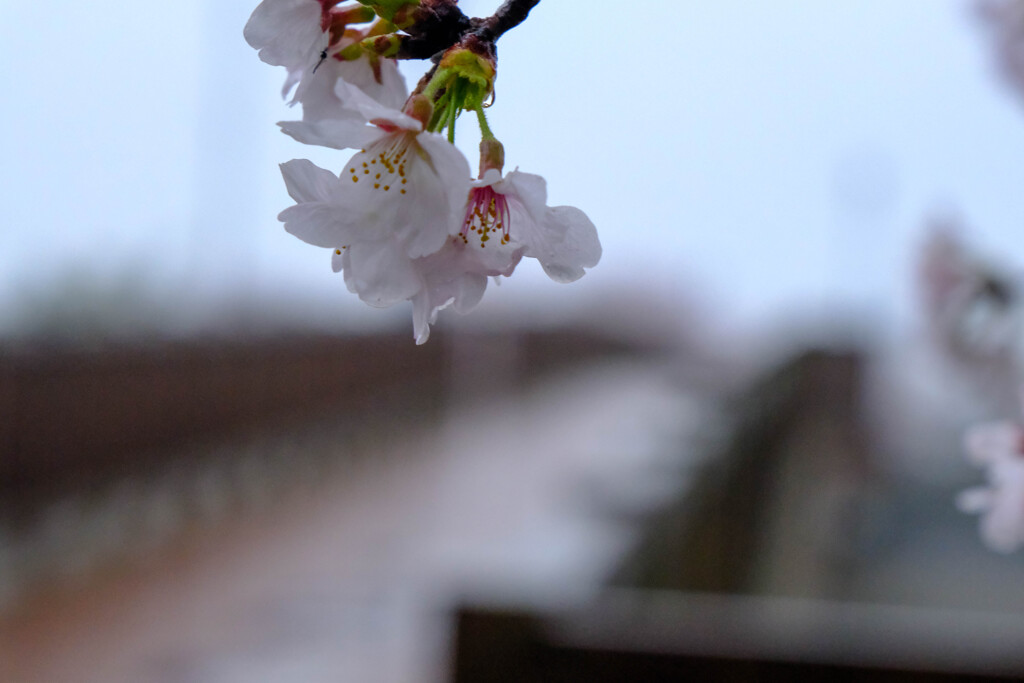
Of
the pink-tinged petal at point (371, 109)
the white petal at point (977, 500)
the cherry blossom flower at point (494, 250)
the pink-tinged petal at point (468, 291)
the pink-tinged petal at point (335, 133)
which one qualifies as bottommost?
the white petal at point (977, 500)

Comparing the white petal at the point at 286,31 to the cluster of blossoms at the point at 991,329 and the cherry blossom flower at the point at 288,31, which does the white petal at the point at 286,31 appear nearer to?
the cherry blossom flower at the point at 288,31

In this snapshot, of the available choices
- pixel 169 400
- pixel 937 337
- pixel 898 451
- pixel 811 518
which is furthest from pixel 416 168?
pixel 898 451

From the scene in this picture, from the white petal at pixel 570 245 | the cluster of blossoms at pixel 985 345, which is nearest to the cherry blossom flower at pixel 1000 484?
the cluster of blossoms at pixel 985 345

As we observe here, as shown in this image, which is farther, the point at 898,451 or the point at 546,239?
the point at 898,451

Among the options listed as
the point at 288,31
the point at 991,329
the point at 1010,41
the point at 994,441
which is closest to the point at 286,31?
the point at 288,31

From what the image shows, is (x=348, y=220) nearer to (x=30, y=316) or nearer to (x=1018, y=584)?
(x=1018, y=584)

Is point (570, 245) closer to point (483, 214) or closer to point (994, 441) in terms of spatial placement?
point (483, 214)
